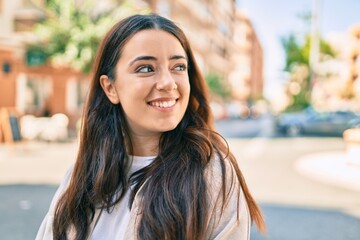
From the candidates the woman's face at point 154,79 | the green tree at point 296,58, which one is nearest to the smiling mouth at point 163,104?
the woman's face at point 154,79

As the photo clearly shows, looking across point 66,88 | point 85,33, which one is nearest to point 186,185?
point 85,33

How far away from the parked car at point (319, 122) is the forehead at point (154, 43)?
74.5ft

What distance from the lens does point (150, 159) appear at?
161cm

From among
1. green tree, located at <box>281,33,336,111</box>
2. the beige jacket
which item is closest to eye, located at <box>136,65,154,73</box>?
the beige jacket

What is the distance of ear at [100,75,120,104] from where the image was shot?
1.71 metres

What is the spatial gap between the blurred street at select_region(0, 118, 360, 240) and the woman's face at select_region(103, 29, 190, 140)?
150 inches

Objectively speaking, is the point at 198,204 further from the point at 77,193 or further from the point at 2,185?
the point at 2,185

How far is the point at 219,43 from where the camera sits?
A: 69438mm

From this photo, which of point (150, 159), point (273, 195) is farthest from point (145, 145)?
point (273, 195)

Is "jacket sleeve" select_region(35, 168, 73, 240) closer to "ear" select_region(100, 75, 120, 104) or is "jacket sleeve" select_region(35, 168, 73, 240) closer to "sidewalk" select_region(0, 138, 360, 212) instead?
"ear" select_region(100, 75, 120, 104)

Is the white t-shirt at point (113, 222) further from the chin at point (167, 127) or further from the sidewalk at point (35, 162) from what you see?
the sidewalk at point (35, 162)

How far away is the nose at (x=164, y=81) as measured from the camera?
153cm

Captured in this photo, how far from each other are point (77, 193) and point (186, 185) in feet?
1.46

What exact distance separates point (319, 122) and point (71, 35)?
495 inches
